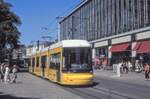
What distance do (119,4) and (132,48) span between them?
1089cm

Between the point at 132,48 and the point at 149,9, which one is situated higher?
the point at 149,9

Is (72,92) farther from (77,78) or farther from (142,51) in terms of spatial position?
(142,51)

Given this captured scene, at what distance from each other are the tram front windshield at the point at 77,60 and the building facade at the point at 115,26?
29120 millimetres

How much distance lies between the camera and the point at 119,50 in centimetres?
7225

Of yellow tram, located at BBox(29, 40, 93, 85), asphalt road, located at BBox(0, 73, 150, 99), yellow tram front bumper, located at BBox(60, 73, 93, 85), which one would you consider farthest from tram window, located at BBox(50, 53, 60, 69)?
asphalt road, located at BBox(0, 73, 150, 99)

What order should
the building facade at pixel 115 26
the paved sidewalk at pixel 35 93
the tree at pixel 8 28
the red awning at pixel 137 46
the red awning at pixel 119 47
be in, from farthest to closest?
the tree at pixel 8 28 → the red awning at pixel 119 47 → the building facade at pixel 115 26 → the red awning at pixel 137 46 → the paved sidewalk at pixel 35 93

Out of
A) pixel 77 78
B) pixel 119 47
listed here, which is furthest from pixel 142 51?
pixel 77 78

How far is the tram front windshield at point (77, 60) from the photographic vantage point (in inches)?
1204

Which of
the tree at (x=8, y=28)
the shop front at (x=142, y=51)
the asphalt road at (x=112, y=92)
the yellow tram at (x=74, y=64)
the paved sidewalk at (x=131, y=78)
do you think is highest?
the tree at (x=8, y=28)

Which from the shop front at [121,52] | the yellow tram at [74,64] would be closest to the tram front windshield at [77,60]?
the yellow tram at [74,64]

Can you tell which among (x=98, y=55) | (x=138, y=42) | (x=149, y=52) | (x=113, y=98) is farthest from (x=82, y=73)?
(x=98, y=55)

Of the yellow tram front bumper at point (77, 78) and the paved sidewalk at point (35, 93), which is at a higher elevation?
the yellow tram front bumper at point (77, 78)

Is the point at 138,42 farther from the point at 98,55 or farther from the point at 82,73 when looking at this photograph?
the point at 82,73

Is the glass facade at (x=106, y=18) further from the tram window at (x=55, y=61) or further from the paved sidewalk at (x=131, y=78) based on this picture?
the tram window at (x=55, y=61)
